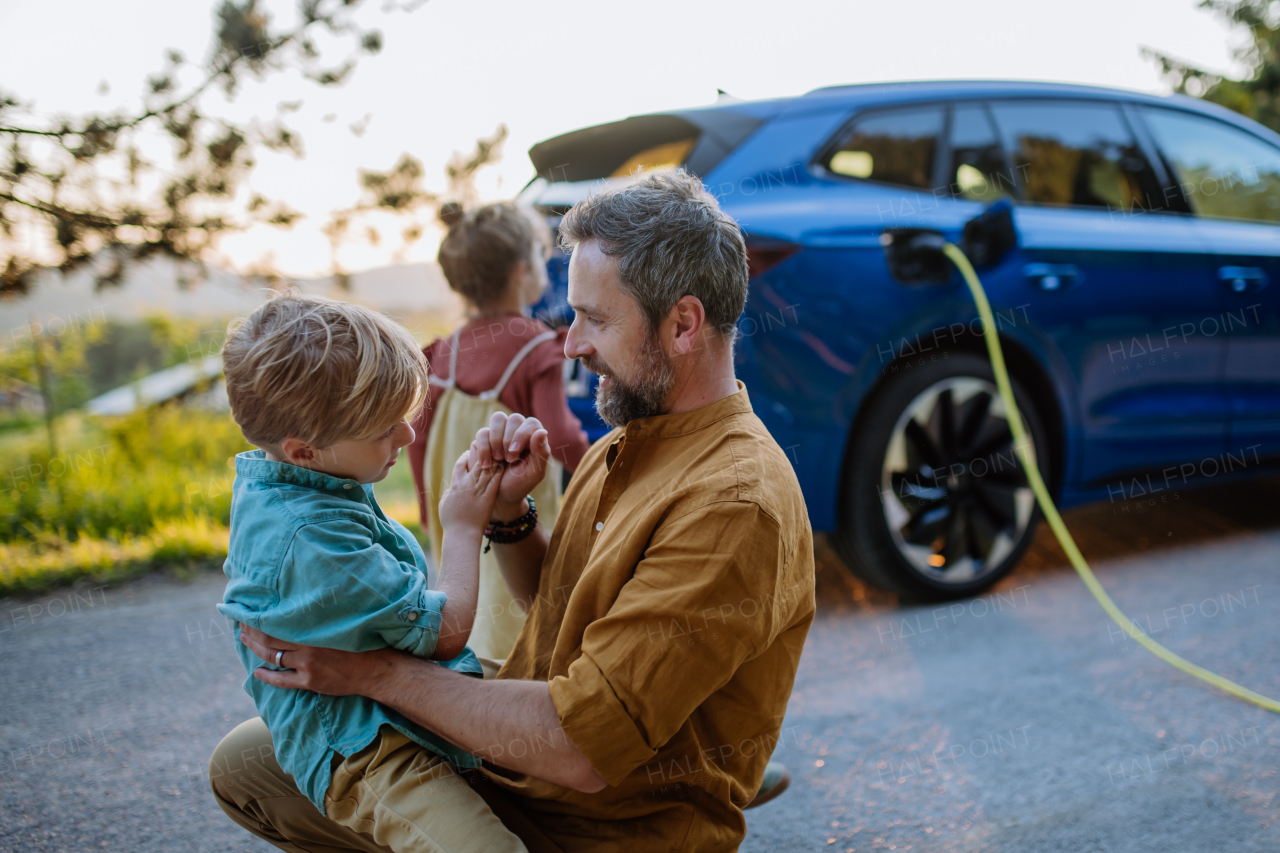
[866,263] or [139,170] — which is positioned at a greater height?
[139,170]

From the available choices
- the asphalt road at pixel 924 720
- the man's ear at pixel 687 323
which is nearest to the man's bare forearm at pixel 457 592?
the man's ear at pixel 687 323

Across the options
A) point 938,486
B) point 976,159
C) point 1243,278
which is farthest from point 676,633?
point 1243,278

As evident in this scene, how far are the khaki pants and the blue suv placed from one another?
169 cm

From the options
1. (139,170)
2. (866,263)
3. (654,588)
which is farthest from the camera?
(139,170)

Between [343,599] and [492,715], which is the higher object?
[343,599]

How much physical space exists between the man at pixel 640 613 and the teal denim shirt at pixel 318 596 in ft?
0.20

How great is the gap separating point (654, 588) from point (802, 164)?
2263mm

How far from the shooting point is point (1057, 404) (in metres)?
3.53

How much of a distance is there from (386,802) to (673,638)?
56 centimetres

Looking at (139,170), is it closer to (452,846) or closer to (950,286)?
(950,286)

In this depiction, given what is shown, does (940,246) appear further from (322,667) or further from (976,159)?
(322,667)

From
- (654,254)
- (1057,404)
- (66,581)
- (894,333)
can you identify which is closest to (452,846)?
(654,254)

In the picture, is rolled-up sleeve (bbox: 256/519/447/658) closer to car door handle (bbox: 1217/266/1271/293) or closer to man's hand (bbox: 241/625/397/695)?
man's hand (bbox: 241/625/397/695)

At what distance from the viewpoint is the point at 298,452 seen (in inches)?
57.7
